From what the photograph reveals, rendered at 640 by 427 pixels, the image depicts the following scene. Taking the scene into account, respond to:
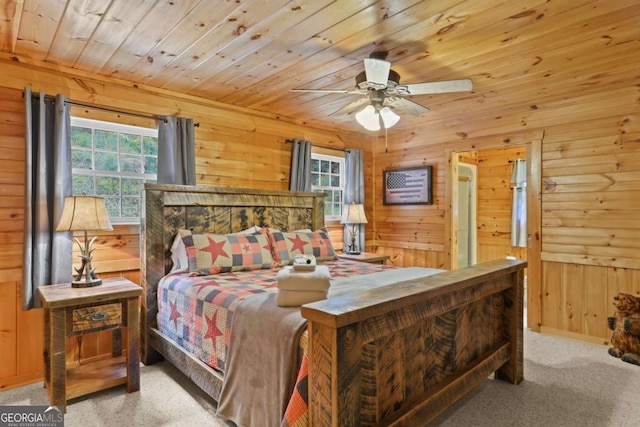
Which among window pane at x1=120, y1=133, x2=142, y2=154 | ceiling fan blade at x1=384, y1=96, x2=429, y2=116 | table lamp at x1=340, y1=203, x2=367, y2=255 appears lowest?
table lamp at x1=340, y1=203, x2=367, y2=255

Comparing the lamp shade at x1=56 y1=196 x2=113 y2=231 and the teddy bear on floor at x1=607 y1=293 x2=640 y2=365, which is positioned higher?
the lamp shade at x1=56 y1=196 x2=113 y2=231

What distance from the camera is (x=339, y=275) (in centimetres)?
292

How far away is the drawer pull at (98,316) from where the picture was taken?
98.0 inches

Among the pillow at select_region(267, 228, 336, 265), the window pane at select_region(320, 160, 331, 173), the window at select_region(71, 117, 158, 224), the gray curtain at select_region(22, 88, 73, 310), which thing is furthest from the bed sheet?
the window pane at select_region(320, 160, 331, 173)

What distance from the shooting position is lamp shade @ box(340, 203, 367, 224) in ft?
15.3

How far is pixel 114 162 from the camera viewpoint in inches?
127

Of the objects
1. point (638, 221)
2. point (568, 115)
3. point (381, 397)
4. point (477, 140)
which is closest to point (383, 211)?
point (477, 140)

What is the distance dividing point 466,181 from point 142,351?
17.5 feet

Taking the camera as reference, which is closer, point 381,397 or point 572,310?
point 381,397

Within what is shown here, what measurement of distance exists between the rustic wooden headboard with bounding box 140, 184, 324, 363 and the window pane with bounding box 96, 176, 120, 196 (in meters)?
0.42

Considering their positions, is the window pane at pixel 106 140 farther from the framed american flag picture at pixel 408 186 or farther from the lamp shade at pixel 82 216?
the framed american flag picture at pixel 408 186

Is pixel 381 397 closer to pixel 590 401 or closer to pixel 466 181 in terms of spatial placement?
pixel 590 401

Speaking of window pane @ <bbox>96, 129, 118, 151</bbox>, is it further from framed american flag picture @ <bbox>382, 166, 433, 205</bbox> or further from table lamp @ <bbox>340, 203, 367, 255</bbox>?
framed american flag picture @ <bbox>382, 166, 433, 205</bbox>

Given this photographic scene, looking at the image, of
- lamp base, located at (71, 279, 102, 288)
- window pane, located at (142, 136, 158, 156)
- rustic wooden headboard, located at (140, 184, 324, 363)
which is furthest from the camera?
window pane, located at (142, 136, 158, 156)
